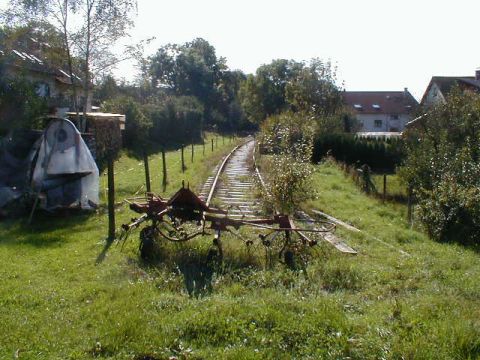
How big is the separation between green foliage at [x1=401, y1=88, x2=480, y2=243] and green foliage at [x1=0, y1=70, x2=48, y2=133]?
12007mm

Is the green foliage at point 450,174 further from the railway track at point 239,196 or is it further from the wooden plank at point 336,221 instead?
the railway track at point 239,196

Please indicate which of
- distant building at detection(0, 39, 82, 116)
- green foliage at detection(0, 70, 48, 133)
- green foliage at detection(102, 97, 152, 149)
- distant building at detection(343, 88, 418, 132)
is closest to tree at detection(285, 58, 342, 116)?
green foliage at detection(102, 97, 152, 149)

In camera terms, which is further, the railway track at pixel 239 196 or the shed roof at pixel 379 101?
the shed roof at pixel 379 101

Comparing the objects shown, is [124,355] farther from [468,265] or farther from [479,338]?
[468,265]

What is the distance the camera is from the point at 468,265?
27.6ft

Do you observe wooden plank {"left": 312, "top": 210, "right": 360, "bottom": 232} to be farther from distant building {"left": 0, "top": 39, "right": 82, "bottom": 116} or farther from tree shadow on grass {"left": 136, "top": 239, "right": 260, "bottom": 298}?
distant building {"left": 0, "top": 39, "right": 82, "bottom": 116}

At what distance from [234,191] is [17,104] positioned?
748 centimetres

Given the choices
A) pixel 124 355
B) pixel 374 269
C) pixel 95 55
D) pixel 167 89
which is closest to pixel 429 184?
pixel 374 269

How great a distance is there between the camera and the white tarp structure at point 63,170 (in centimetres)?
1301

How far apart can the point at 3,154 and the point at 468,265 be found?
11.7 meters

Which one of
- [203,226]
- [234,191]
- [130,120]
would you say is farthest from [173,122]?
[203,226]

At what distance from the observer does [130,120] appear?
114 feet

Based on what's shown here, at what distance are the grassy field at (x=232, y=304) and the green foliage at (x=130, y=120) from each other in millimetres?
24810

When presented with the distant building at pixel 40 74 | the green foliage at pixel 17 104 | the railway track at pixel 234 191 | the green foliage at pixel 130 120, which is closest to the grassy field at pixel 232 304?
the railway track at pixel 234 191
